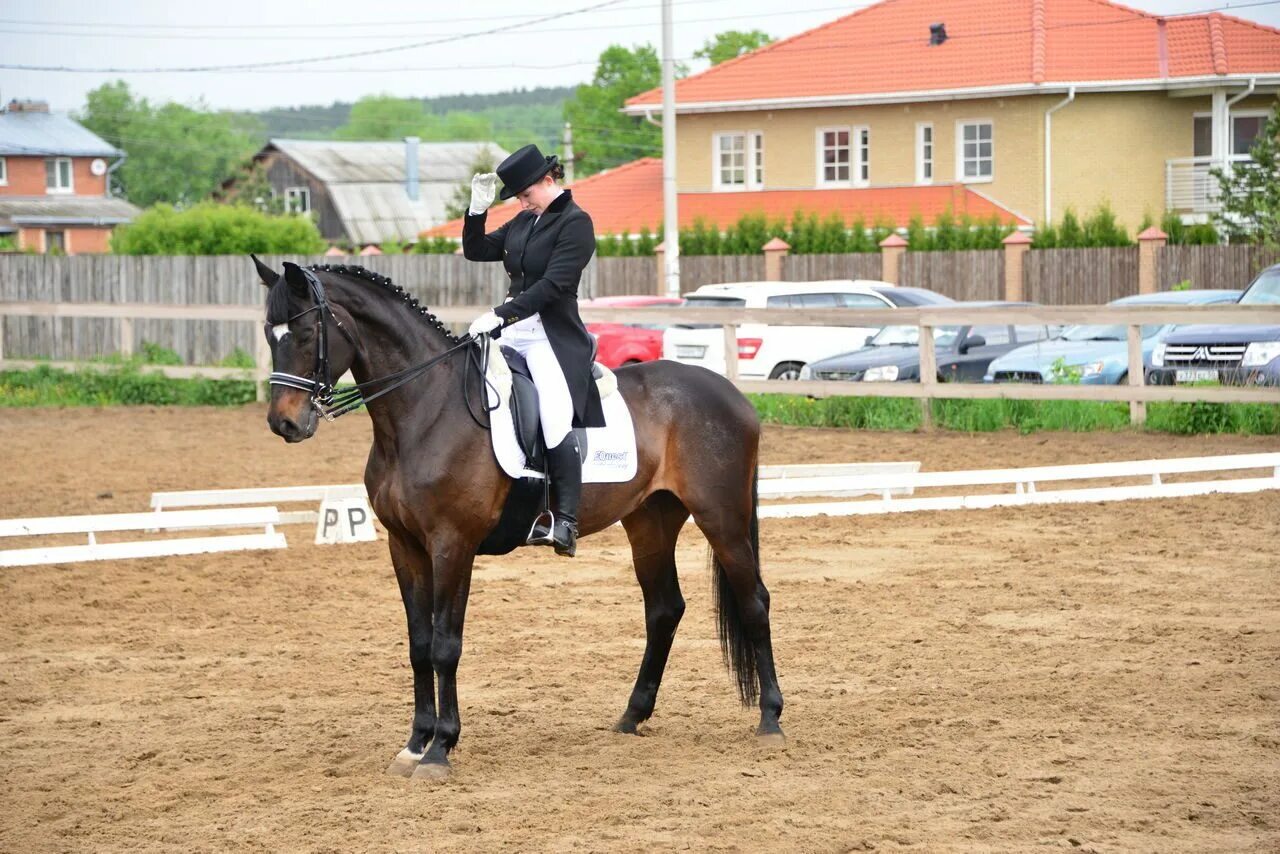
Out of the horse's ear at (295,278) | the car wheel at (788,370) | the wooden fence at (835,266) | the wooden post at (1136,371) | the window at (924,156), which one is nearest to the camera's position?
the horse's ear at (295,278)

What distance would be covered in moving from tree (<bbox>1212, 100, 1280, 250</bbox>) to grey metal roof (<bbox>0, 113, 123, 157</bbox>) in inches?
2164

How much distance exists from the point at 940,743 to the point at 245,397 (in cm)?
1678

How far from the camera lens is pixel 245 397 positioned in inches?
840

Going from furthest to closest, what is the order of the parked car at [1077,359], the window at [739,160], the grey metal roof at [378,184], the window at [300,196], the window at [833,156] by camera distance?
the window at [300,196] < the grey metal roof at [378,184] < the window at [739,160] < the window at [833,156] < the parked car at [1077,359]

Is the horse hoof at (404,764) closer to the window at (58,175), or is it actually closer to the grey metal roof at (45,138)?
the grey metal roof at (45,138)

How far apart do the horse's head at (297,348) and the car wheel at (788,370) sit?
13.4 metres

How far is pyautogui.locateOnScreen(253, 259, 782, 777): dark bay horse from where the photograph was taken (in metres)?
5.98

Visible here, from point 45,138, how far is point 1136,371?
6574 centimetres

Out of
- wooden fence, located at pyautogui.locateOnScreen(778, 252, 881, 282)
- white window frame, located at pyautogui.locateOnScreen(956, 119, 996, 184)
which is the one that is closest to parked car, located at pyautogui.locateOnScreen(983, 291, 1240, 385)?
wooden fence, located at pyautogui.locateOnScreen(778, 252, 881, 282)

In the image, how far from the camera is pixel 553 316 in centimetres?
636

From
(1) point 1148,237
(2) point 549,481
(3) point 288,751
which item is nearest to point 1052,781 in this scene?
(2) point 549,481

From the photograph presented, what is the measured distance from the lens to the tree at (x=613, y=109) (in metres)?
76.2

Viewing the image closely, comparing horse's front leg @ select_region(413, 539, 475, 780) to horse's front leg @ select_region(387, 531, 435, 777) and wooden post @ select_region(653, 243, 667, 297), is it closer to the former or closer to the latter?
horse's front leg @ select_region(387, 531, 435, 777)

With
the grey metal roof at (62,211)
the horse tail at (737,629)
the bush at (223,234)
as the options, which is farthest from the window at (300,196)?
the horse tail at (737,629)
